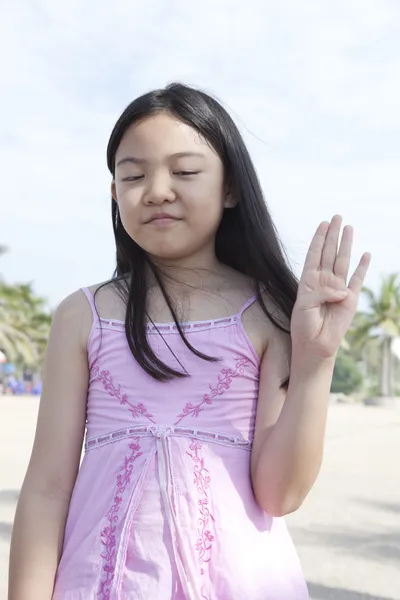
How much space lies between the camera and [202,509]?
1.69 meters

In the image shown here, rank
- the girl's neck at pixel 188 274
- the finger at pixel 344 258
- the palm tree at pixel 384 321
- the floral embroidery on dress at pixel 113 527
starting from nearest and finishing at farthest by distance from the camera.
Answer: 1. the floral embroidery on dress at pixel 113 527
2. the finger at pixel 344 258
3. the girl's neck at pixel 188 274
4. the palm tree at pixel 384 321

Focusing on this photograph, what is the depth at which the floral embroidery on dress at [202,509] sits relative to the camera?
5.45ft

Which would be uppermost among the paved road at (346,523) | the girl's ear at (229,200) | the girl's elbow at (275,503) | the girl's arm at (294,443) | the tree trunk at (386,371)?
the tree trunk at (386,371)

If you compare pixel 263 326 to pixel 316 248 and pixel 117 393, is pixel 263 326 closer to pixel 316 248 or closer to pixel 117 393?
pixel 316 248

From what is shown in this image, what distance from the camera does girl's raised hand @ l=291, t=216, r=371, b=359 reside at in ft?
5.71

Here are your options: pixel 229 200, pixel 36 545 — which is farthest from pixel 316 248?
pixel 36 545

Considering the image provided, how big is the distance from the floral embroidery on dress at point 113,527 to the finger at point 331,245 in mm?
525

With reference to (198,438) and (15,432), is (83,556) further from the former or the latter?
(15,432)

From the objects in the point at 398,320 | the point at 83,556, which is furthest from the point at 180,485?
the point at 398,320

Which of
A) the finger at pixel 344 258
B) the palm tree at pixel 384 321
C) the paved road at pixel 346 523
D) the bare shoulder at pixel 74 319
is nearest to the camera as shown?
the finger at pixel 344 258

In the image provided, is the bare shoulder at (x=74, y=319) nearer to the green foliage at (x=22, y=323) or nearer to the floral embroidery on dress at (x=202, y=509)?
the floral embroidery on dress at (x=202, y=509)

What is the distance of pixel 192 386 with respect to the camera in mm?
1792

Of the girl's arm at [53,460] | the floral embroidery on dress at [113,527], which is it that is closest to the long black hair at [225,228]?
the girl's arm at [53,460]

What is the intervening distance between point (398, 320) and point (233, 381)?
4040cm
